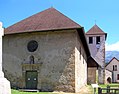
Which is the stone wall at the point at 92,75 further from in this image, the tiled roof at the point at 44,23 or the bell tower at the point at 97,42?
the tiled roof at the point at 44,23

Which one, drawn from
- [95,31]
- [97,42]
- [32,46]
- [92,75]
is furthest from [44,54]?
[95,31]

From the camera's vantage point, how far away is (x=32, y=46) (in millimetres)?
19734

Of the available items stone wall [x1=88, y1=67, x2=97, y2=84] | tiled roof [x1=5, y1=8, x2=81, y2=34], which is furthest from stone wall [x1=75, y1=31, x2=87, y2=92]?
stone wall [x1=88, y1=67, x2=97, y2=84]

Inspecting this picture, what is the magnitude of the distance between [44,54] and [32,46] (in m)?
1.49

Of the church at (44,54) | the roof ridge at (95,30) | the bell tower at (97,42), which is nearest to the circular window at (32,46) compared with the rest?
the church at (44,54)

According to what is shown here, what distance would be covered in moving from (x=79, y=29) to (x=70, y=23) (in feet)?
3.03

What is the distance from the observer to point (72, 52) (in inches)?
712

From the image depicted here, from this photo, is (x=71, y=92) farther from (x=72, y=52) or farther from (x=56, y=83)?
(x=72, y=52)

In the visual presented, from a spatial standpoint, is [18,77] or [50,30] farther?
[18,77]

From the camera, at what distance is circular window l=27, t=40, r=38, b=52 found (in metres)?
19.6

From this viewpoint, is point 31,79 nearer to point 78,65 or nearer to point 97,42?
point 78,65

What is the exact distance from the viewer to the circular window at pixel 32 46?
1964 centimetres

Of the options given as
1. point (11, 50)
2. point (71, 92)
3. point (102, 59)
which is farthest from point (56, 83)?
point (102, 59)

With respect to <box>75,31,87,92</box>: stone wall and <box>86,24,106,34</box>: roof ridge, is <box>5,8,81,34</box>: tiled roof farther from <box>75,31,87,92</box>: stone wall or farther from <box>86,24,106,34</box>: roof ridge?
<box>86,24,106,34</box>: roof ridge
